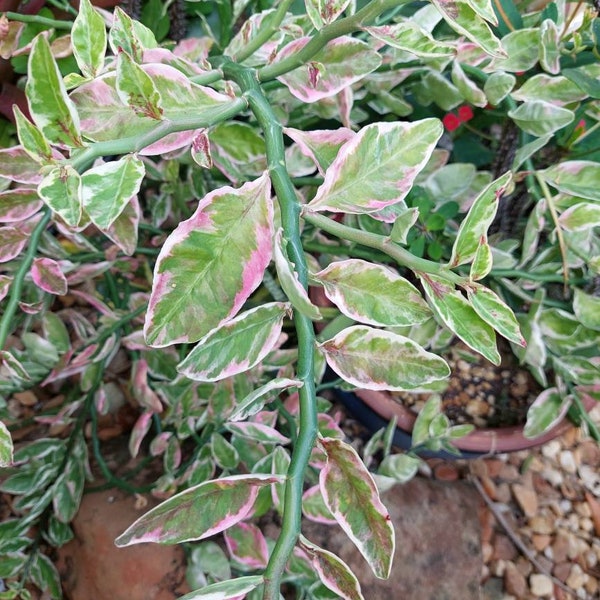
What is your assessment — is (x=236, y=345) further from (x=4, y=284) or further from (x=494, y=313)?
(x=4, y=284)

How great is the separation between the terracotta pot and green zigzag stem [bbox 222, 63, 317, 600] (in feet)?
1.69

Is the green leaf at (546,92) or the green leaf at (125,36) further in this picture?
the green leaf at (546,92)

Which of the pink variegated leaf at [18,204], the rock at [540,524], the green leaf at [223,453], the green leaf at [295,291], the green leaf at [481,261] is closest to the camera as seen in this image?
the green leaf at [295,291]

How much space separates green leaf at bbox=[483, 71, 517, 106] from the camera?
650 millimetres

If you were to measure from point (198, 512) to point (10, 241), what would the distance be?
393 millimetres

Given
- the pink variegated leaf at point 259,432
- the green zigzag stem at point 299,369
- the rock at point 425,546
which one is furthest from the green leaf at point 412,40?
the rock at point 425,546

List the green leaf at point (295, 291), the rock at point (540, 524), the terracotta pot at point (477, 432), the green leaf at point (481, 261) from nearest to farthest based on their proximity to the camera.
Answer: the green leaf at point (295, 291) → the green leaf at point (481, 261) → the terracotta pot at point (477, 432) → the rock at point (540, 524)

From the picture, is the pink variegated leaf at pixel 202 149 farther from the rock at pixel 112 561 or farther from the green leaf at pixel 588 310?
the rock at pixel 112 561

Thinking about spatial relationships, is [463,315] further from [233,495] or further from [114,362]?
[114,362]

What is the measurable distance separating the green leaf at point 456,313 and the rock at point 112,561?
23.6 inches

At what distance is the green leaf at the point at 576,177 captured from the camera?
Answer: 67 centimetres

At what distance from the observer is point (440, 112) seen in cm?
95

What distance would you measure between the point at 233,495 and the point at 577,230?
0.48 meters

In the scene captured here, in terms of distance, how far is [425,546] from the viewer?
90 cm
